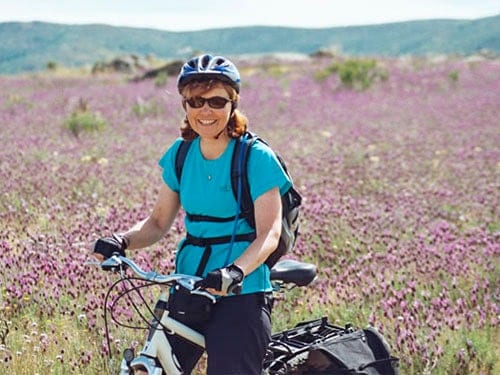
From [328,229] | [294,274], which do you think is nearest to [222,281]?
[294,274]

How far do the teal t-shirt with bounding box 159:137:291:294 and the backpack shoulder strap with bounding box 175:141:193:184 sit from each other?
0.16ft

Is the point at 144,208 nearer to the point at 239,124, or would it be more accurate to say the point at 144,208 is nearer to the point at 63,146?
the point at 239,124

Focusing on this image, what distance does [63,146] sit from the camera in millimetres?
12789

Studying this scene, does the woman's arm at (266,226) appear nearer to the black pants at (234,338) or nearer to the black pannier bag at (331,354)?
the black pants at (234,338)

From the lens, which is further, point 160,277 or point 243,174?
point 243,174

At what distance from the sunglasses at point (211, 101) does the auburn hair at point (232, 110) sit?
0.02 metres

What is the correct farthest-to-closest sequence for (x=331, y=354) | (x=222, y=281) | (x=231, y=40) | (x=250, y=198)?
(x=231, y=40)
(x=331, y=354)
(x=250, y=198)
(x=222, y=281)

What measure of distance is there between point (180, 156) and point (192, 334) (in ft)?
2.62

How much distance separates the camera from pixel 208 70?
338 cm

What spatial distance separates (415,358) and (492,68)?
106ft

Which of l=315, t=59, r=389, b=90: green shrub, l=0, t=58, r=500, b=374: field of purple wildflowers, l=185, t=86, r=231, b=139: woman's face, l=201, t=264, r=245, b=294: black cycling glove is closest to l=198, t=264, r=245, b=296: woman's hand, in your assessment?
l=201, t=264, r=245, b=294: black cycling glove

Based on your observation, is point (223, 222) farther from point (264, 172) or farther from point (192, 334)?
point (192, 334)

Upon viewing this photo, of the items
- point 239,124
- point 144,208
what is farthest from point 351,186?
point 239,124

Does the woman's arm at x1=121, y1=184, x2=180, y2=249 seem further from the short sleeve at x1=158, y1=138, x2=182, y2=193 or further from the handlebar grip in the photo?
the handlebar grip
